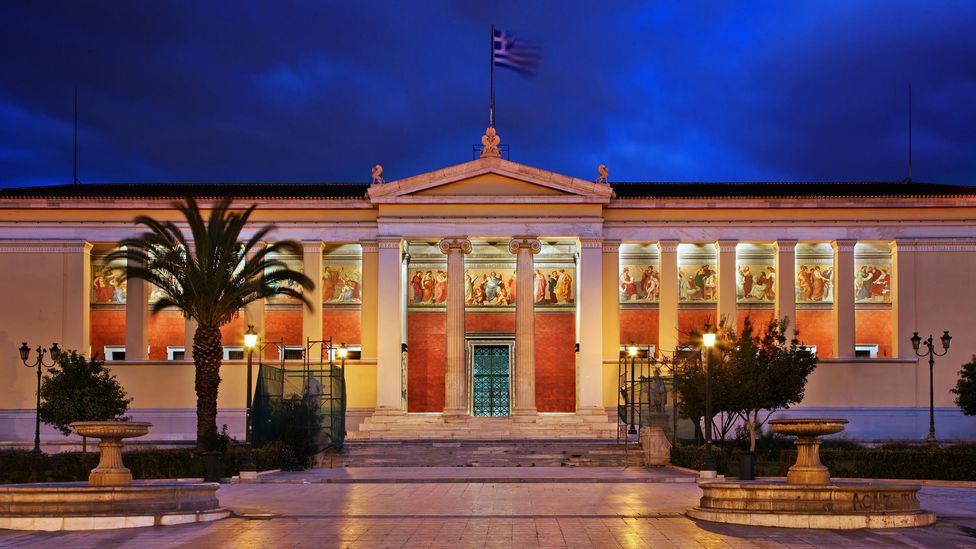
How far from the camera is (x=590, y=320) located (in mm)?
44219

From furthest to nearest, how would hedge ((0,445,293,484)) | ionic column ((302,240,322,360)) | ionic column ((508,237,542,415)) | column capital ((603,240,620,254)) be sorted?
1. column capital ((603,240,620,254))
2. ionic column ((302,240,322,360))
3. ionic column ((508,237,542,415))
4. hedge ((0,445,293,484))

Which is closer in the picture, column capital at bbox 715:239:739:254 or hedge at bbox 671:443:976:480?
hedge at bbox 671:443:976:480

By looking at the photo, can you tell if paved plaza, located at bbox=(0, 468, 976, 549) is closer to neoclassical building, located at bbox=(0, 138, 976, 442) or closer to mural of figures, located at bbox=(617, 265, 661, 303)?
neoclassical building, located at bbox=(0, 138, 976, 442)

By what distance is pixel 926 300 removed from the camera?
147ft

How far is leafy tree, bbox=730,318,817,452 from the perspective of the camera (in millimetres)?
35094

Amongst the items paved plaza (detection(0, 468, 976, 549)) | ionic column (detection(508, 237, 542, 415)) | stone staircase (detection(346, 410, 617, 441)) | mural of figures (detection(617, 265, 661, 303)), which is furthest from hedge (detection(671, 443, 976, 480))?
mural of figures (detection(617, 265, 661, 303))

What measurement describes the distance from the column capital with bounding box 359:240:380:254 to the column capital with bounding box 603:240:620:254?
8.73 meters

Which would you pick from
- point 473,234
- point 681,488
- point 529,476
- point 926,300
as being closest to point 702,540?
point 681,488

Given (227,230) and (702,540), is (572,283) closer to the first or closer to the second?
(227,230)

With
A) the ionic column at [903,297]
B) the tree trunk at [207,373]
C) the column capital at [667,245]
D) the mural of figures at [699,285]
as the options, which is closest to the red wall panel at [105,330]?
the tree trunk at [207,373]

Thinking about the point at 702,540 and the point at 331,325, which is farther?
the point at 331,325

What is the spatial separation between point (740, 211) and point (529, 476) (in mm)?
18647

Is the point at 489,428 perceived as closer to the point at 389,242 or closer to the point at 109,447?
the point at 389,242

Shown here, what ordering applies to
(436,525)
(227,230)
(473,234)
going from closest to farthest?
(436,525) < (227,230) < (473,234)
